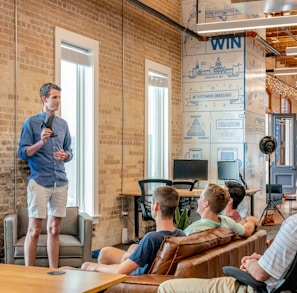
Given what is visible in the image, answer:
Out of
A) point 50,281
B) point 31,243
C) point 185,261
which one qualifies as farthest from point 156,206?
point 31,243

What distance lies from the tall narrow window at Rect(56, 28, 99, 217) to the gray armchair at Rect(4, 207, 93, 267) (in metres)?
1.38

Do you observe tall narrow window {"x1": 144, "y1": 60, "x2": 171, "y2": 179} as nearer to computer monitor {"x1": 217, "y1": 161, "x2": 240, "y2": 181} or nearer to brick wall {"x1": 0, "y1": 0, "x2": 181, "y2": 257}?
brick wall {"x1": 0, "y1": 0, "x2": 181, "y2": 257}

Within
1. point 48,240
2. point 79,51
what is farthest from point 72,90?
point 48,240

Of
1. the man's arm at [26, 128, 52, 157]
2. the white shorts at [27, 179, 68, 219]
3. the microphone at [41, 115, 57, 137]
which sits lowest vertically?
the white shorts at [27, 179, 68, 219]

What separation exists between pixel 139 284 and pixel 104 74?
5.63 m

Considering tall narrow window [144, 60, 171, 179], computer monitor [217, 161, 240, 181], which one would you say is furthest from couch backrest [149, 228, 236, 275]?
computer monitor [217, 161, 240, 181]

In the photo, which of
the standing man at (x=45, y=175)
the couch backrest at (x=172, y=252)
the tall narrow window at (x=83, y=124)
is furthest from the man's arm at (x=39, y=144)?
the couch backrest at (x=172, y=252)

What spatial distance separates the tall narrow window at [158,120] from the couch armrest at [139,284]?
6.58 meters

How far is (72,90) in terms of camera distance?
8.17m

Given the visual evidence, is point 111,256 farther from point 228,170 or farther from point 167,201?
point 228,170

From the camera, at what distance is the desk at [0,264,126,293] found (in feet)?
8.63

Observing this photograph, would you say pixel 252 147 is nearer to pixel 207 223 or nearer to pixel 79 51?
pixel 79 51

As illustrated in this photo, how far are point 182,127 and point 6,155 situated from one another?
5.42 meters

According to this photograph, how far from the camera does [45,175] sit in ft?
19.5
